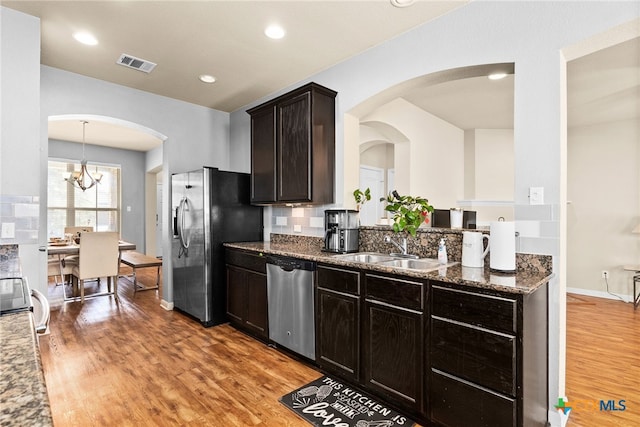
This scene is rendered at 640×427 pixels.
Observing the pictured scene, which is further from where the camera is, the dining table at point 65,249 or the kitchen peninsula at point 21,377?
the dining table at point 65,249

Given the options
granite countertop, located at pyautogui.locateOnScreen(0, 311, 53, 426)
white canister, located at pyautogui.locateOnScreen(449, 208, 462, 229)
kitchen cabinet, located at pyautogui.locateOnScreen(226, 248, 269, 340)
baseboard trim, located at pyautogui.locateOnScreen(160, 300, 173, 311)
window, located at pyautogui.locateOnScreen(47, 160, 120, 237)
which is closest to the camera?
granite countertop, located at pyautogui.locateOnScreen(0, 311, 53, 426)

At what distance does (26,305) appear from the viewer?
1155 mm

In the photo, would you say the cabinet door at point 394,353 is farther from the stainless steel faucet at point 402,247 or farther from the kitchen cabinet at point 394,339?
the stainless steel faucet at point 402,247

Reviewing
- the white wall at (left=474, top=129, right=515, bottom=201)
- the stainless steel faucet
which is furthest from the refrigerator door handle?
the white wall at (left=474, top=129, right=515, bottom=201)

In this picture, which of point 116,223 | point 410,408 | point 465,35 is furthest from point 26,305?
point 116,223

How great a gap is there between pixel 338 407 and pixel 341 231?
1.33 meters

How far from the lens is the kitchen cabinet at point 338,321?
7.48ft

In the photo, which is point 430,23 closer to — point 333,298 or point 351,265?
point 351,265

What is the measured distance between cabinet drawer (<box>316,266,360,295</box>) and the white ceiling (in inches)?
76.3

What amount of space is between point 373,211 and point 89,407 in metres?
5.25

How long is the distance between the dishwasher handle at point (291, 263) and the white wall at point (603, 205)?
4.90 meters

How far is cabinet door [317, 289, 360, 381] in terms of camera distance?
2.29 meters

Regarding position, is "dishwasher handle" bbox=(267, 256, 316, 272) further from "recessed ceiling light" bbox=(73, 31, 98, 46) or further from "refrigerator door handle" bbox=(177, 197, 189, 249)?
"recessed ceiling light" bbox=(73, 31, 98, 46)

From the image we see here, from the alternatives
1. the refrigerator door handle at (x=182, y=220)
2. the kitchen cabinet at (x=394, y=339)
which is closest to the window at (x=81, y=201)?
the refrigerator door handle at (x=182, y=220)
